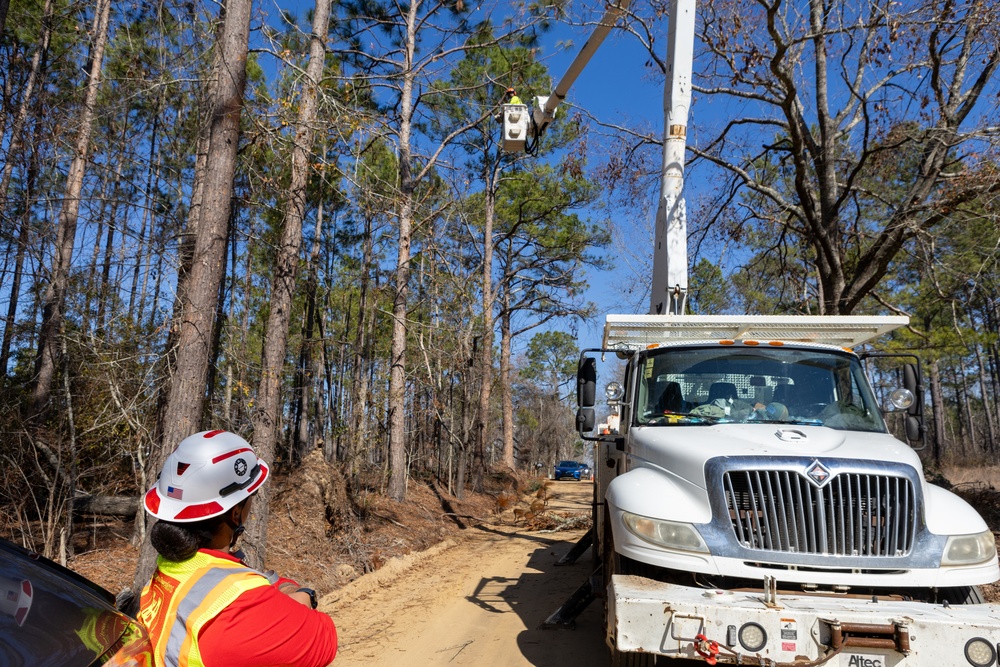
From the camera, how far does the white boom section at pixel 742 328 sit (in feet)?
20.3

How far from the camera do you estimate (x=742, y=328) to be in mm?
6480

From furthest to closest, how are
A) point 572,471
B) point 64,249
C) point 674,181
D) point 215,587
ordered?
point 572,471 < point 64,249 < point 674,181 < point 215,587

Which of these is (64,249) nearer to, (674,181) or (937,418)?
(674,181)

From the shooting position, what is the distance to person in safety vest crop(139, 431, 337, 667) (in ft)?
6.40

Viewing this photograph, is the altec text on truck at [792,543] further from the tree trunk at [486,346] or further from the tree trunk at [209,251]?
the tree trunk at [486,346]

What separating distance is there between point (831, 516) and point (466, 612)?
14.2 ft

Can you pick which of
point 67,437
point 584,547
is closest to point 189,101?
point 67,437

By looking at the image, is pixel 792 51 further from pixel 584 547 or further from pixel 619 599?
pixel 619 599

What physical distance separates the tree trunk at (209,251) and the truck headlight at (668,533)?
4.47 meters

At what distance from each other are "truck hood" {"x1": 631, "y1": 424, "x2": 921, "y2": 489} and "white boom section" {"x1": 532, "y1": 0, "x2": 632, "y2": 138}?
5727 millimetres

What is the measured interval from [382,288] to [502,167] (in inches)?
384

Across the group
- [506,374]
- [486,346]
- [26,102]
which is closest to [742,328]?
[26,102]

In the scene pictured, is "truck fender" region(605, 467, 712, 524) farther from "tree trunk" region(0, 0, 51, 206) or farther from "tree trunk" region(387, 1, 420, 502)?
"tree trunk" region(387, 1, 420, 502)

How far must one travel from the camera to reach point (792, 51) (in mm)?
13039
